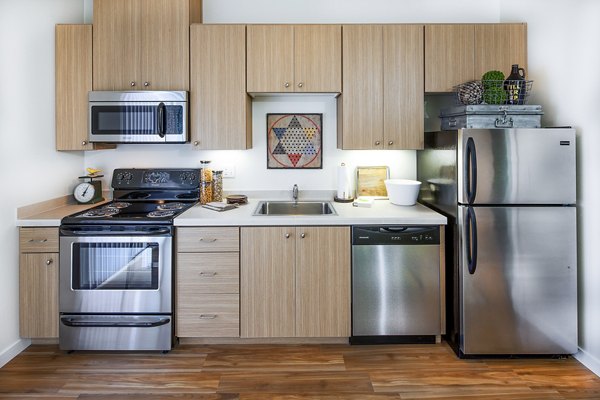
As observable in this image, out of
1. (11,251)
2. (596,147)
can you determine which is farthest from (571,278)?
(11,251)

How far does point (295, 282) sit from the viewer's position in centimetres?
299

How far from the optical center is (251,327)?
301 cm

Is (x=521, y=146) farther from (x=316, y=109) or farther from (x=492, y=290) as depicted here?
(x=316, y=109)

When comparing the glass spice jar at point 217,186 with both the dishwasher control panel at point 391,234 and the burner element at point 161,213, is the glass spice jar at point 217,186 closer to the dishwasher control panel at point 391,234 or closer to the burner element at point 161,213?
the burner element at point 161,213

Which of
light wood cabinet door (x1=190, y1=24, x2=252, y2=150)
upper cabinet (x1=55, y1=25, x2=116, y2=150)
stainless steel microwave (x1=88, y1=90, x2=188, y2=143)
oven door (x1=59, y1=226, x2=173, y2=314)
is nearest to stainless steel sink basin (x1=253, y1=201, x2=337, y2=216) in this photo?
light wood cabinet door (x1=190, y1=24, x2=252, y2=150)

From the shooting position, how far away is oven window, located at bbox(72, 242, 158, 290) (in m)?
2.90

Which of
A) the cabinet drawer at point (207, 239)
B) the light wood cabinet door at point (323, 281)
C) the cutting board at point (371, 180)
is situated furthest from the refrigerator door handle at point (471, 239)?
the cabinet drawer at point (207, 239)

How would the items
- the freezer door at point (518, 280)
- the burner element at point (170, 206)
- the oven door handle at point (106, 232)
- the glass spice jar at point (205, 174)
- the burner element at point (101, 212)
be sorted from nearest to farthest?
the freezer door at point (518, 280) < the oven door handle at point (106, 232) < the burner element at point (101, 212) < the burner element at point (170, 206) < the glass spice jar at point (205, 174)

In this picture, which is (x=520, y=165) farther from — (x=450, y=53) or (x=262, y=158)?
(x=262, y=158)

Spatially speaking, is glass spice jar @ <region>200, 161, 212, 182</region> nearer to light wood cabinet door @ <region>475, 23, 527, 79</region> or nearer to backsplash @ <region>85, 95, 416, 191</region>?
backsplash @ <region>85, 95, 416, 191</region>

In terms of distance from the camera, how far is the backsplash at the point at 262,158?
3.66m

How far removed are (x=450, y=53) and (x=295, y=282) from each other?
72.9 inches

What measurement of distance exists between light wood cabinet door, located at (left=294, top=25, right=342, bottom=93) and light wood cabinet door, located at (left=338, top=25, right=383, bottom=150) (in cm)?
5

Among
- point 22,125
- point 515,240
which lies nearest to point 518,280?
point 515,240
